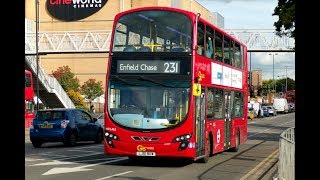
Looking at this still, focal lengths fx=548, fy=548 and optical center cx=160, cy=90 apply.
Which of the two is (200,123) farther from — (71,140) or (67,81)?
(67,81)

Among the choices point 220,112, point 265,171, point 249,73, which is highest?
point 249,73

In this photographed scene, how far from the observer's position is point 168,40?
46.9ft

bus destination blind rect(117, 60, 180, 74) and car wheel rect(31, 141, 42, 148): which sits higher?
bus destination blind rect(117, 60, 180, 74)

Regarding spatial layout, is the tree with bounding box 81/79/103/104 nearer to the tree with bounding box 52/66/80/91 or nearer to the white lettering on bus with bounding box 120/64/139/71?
the tree with bounding box 52/66/80/91

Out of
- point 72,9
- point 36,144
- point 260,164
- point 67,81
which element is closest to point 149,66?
point 260,164

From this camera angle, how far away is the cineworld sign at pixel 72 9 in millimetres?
79750

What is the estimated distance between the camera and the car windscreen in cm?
2275

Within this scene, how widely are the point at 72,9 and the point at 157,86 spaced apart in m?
68.2

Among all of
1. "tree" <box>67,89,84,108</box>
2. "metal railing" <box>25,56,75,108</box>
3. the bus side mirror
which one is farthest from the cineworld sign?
the bus side mirror

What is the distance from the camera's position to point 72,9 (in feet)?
263
